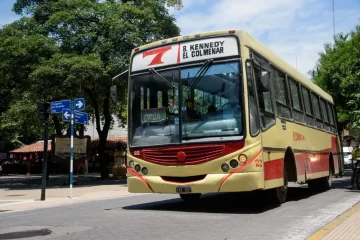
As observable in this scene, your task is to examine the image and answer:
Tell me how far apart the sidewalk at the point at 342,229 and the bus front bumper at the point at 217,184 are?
1578mm

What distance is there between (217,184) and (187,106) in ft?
5.61

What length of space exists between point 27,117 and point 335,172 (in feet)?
72.1

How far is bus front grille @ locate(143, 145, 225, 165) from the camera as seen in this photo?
8.53m

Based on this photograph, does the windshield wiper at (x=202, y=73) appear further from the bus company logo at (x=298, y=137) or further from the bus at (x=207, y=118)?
the bus company logo at (x=298, y=137)

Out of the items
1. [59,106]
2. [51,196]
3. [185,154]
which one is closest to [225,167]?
[185,154]

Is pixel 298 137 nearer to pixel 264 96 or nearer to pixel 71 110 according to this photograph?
pixel 264 96

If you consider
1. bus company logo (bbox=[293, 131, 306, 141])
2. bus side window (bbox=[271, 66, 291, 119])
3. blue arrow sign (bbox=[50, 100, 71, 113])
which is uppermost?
blue arrow sign (bbox=[50, 100, 71, 113])

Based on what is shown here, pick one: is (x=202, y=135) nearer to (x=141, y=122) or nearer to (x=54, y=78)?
(x=141, y=122)

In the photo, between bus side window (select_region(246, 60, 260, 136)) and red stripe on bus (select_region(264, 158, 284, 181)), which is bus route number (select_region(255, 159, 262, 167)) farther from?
bus side window (select_region(246, 60, 260, 136))

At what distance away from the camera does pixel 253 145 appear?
848cm

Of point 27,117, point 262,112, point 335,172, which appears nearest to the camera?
point 262,112

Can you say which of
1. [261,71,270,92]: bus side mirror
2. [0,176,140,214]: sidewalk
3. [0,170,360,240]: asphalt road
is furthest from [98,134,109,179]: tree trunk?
[261,71,270,92]: bus side mirror

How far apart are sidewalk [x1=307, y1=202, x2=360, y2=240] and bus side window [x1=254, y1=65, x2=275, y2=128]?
2393mm

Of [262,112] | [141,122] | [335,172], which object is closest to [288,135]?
[262,112]
